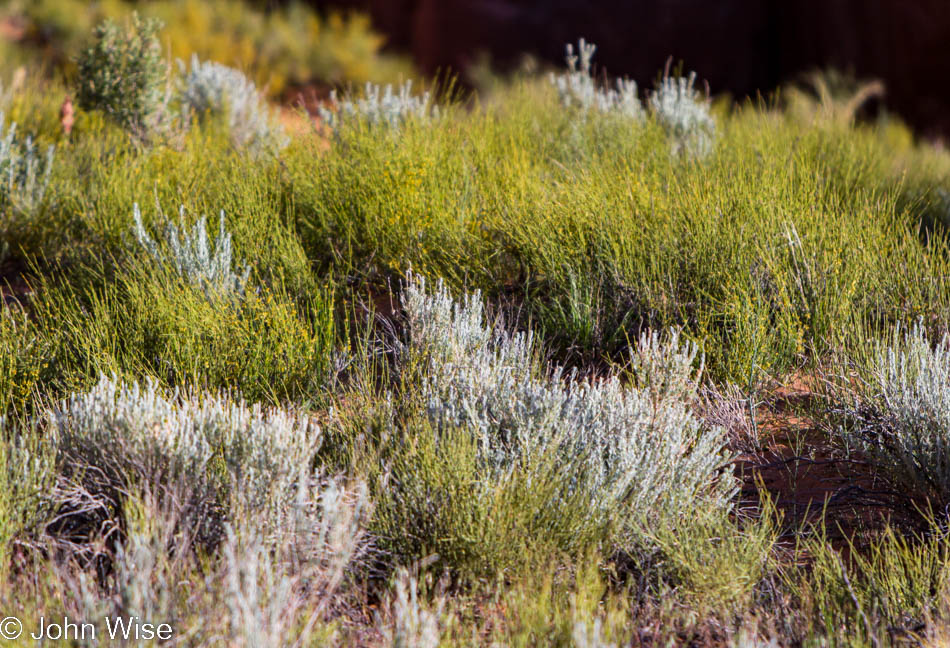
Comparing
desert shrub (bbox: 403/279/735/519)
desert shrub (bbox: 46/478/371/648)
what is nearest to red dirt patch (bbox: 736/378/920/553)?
desert shrub (bbox: 403/279/735/519)

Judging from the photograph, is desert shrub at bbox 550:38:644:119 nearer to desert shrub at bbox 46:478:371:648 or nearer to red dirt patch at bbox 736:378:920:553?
red dirt patch at bbox 736:378:920:553

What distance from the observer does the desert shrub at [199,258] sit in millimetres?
3445

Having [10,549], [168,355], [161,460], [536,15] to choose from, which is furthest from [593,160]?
[536,15]

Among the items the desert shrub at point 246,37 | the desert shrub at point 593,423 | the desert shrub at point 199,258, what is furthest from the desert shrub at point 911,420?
the desert shrub at point 246,37

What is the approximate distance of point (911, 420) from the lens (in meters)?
2.82

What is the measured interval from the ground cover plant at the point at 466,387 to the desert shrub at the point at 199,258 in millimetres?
19

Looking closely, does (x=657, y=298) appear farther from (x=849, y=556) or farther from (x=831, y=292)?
(x=849, y=556)

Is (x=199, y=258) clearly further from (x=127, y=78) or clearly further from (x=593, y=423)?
(x=127, y=78)

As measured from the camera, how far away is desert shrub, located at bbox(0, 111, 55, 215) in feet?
13.7

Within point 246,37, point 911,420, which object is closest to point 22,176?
point 911,420

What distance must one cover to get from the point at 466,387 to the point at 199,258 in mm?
1261

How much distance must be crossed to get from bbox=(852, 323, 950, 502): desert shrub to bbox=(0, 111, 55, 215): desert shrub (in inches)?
143

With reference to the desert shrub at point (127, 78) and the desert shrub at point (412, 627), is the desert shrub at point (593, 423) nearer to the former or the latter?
the desert shrub at point (412, 627)

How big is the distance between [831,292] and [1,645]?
3003mm
